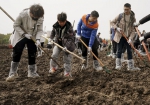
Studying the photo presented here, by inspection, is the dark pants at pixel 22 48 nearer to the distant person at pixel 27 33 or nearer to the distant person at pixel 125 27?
the distant person at pixel 27 33

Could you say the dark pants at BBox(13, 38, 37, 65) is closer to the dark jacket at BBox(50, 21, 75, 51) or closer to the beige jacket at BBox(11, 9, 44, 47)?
the beige jacket at BBox(11, 9, 44, 47)

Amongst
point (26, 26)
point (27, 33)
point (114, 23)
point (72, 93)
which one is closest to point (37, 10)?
point (26, 26)

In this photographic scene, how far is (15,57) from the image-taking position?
4.52 metres

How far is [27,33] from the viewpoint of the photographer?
4547 millimetres

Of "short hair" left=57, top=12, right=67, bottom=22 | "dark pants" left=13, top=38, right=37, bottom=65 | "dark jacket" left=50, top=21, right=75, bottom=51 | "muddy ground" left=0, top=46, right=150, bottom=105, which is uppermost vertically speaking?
"short hair" left=57, top=12, right=67, bottom=22

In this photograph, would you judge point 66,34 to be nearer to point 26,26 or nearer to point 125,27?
point 26,26

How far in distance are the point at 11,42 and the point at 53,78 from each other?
1211mm

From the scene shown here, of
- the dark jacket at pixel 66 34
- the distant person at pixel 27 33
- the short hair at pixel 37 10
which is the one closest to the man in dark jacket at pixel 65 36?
the dark jacket at pixel 66 34

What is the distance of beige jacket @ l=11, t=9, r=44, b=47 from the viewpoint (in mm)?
4371

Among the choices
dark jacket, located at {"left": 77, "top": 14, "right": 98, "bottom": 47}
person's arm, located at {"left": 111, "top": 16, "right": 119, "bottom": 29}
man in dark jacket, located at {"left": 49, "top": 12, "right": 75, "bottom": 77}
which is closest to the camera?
man in dark jacket, located at {"left": 49, "top": 12, "right": 75, "bottom": 77}

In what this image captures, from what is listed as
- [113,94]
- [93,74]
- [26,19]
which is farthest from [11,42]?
[113,94]

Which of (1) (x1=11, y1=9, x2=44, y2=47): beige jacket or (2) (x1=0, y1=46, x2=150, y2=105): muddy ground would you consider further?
(1) (x1=11, y1=9, x2=44, y2=47): beige jacket

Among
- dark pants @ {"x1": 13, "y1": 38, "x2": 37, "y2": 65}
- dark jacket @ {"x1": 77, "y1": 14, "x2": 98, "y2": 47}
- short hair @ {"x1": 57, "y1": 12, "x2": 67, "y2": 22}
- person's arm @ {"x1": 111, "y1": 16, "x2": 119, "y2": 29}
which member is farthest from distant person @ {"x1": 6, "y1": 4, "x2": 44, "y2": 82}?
person's arm @ {"x1": 111, "y1": 16, "x2": 119, "y2": 29}

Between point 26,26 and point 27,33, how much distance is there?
154 millimetres
